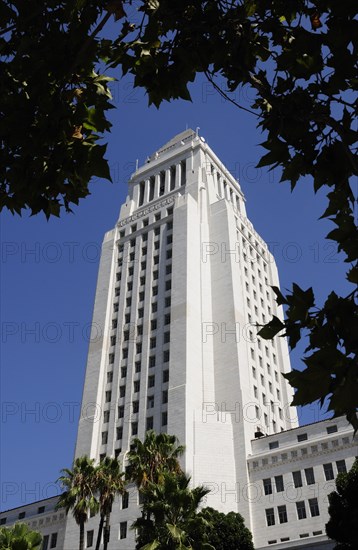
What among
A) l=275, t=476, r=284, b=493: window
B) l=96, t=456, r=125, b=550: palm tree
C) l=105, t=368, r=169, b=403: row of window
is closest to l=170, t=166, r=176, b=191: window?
l=105, t=368, r=169, b=403: row of window

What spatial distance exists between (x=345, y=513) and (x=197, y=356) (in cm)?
3205

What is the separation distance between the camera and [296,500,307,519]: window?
46.2m

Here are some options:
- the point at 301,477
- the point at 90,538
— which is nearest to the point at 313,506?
the point at 301,477

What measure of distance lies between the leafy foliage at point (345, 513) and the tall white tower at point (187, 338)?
20814 millimetres

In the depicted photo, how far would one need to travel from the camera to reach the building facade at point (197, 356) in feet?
165

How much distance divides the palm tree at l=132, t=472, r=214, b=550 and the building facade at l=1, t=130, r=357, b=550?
14.4 meters

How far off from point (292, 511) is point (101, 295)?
Result: 3556 cm

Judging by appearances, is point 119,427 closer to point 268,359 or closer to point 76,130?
point 268,359

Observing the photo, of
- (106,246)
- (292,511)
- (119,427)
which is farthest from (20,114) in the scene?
(106,246)

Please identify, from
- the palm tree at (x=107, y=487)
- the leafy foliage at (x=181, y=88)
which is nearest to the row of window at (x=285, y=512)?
the palm tree at (x=107, y=487)

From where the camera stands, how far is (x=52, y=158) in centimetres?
646

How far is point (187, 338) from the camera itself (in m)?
58.9

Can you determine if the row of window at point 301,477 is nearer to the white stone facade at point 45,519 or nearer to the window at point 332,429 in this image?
the window at point 332,429

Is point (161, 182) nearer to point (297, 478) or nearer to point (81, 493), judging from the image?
point (297, 478)
